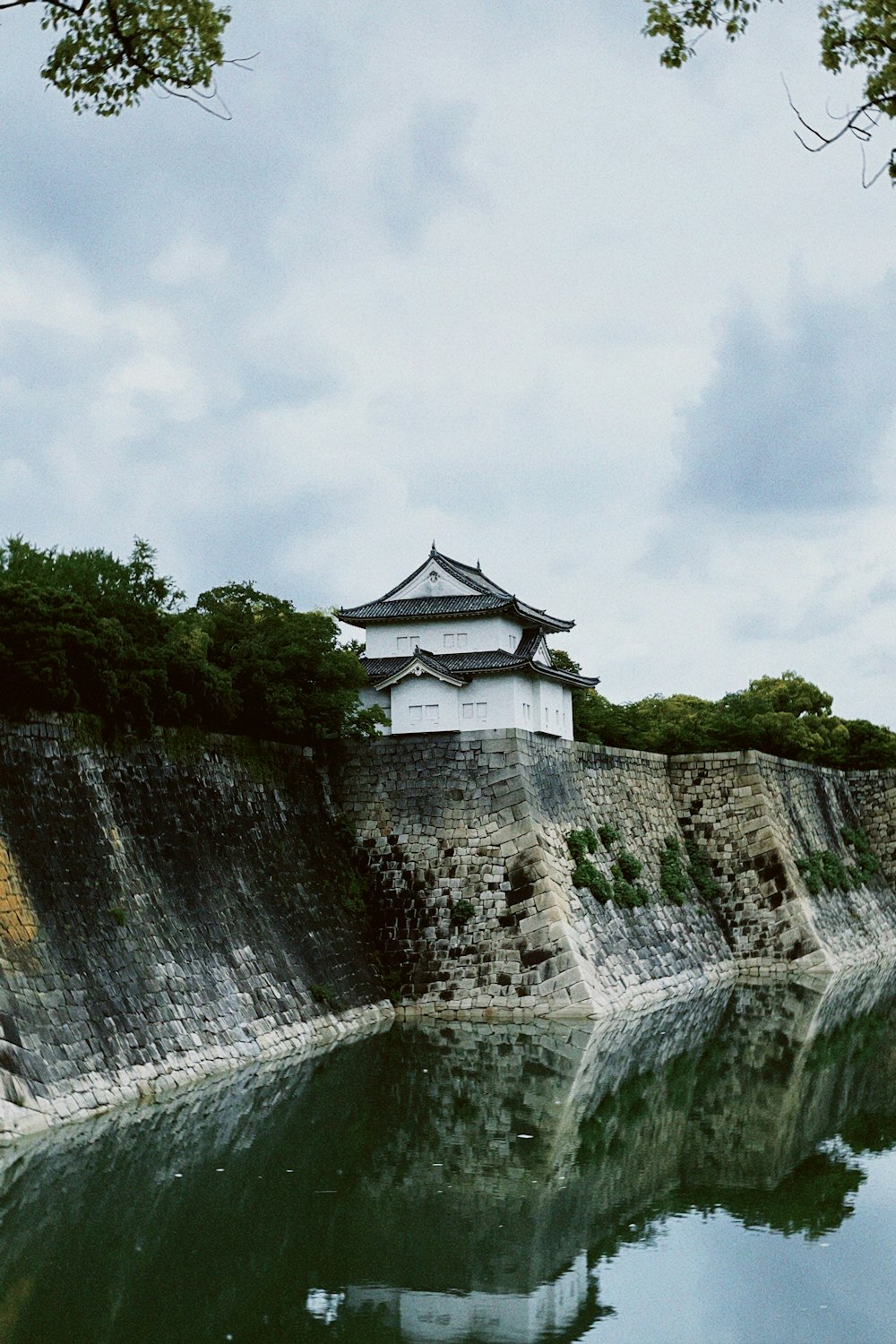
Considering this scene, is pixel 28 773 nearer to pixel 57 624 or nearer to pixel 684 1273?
pixel 57 624

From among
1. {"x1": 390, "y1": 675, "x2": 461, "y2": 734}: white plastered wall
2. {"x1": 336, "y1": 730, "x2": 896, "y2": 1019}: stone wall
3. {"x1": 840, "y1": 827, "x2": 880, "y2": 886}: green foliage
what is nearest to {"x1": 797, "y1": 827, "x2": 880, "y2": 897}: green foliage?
{"x1": 840, "y1": 827, "x2": 880, "y2": 886}: green foliage

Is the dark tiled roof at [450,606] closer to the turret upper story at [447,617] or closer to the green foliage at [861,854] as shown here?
the turret upper story at [447,617]

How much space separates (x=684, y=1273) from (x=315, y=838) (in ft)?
46.1

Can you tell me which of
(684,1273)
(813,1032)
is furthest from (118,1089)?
(813,1032)

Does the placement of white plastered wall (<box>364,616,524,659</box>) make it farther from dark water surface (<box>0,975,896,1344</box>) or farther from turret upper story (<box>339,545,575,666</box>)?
dark water surface (<box>0,975,896,1344</box>)

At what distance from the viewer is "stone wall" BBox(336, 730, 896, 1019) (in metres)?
21.7

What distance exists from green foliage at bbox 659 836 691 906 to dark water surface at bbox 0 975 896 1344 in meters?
10.1

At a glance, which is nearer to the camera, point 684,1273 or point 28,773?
point 684,1273

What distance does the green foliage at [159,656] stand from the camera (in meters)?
15.7

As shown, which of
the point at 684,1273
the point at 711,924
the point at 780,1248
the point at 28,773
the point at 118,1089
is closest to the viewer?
the point at 684,1273

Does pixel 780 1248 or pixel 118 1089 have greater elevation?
pixel 118 1089

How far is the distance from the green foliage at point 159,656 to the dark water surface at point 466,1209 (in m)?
5.13

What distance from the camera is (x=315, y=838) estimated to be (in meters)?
22.5

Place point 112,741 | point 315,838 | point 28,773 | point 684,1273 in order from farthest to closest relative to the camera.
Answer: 1. point 315,838
2. point 112,741
3. point 28,773
4. point 684,1273
